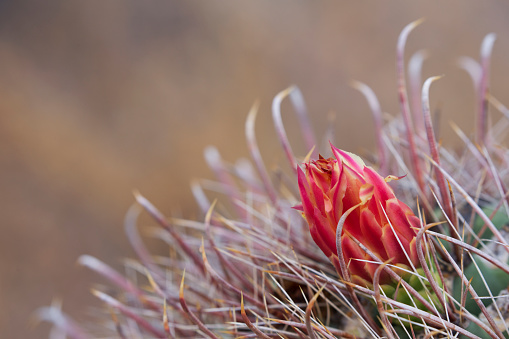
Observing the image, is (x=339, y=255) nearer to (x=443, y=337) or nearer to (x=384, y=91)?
(x=443, y=337)

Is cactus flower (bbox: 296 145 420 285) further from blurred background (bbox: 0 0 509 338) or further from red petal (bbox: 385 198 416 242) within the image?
blurred background (bbox: 0 0 509 338)

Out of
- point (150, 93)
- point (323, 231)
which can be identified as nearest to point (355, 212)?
point (323, 231)

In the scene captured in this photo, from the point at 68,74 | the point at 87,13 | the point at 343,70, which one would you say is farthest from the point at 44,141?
the point at 343,70

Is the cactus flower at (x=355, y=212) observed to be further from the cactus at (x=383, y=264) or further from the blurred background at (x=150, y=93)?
the blurred background at (x=150, y=93)

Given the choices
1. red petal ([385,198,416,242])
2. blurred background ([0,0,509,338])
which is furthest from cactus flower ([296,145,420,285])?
blurred background ([0,0,509,338])

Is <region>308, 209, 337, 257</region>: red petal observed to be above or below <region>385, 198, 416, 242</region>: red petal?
above
